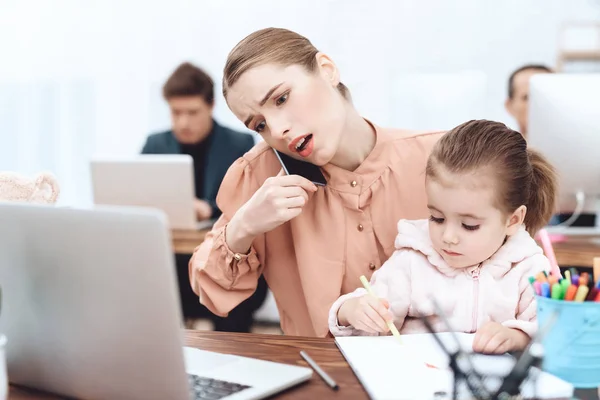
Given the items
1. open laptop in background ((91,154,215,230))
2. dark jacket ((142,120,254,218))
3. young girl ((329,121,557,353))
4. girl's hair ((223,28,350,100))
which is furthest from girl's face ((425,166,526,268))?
dark jacket ((142,120,254,218))

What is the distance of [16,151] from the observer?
447 cm

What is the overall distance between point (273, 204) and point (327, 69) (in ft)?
1.03

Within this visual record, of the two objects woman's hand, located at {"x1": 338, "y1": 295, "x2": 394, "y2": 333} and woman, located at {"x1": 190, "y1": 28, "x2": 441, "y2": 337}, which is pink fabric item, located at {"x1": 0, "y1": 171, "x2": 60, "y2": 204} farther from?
woman's hand, located at {"x1": 338, "y1": 295, "x2": 394, "y2": 333}

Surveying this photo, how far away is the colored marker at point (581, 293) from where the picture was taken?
884 mm

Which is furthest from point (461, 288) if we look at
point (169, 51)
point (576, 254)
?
point (169, 51)

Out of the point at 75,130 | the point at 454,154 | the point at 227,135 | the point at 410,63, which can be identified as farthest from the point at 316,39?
the point at 454,154

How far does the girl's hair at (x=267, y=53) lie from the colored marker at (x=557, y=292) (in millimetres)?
652

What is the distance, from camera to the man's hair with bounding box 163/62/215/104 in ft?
10.9

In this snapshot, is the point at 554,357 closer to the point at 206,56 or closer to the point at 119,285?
the point at 119,285

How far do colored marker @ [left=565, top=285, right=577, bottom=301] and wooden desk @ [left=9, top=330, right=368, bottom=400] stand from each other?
0.27m

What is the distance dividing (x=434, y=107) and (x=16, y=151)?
262 centimetres

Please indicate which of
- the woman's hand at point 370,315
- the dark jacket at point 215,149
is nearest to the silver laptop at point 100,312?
the woman's hand at point 370,315

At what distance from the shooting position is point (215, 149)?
334cm

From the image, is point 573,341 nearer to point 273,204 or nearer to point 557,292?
point 557,292
